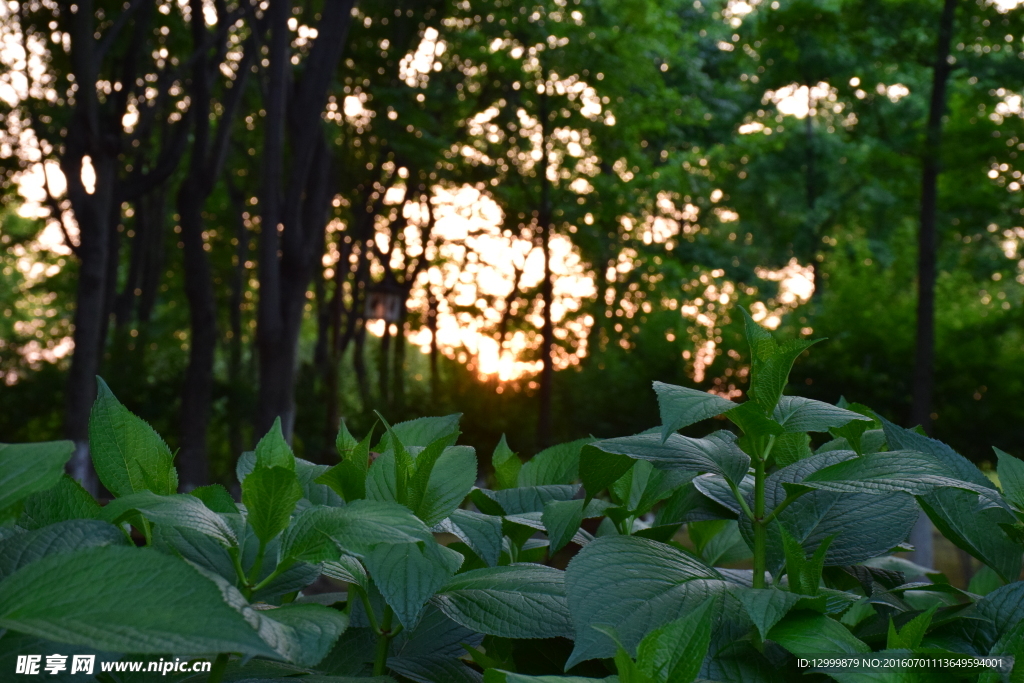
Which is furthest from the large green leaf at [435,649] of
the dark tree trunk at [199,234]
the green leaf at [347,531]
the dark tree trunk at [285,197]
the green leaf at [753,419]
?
the dark tree trunk at [199,234]

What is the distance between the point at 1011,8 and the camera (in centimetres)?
1095

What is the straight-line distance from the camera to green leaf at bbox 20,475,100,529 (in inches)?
29.9

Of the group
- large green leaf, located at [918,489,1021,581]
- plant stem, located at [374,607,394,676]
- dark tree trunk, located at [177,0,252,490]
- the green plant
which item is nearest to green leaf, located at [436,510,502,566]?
the green plant

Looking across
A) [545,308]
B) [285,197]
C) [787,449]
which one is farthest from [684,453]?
[545,308]

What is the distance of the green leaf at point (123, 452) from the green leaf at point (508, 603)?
10.6 inches

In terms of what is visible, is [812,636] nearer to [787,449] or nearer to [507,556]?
[787,449]

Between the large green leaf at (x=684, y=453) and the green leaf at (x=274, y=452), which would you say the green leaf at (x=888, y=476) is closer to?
the large green leaf at (x=684, y=453)

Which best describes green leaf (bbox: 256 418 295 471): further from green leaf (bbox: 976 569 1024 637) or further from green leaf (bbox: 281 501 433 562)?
green leaf (bbox: 976 569 1024 637)

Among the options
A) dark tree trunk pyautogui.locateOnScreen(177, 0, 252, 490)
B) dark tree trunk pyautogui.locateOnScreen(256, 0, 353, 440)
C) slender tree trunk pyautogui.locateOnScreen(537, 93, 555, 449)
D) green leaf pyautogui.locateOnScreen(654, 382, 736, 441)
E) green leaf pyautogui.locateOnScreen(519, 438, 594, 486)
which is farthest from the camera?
slender tree trunk pyautogui.locateOnScreen(537, 93, 555, 449)

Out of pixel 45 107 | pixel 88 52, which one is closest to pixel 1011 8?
pixel 88 52

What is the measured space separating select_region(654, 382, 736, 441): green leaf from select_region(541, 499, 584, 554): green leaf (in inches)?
6.1

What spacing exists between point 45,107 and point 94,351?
18.3 ft

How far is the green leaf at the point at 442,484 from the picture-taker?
0.81m

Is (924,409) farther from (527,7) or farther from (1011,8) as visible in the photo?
(527,7)
